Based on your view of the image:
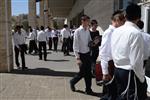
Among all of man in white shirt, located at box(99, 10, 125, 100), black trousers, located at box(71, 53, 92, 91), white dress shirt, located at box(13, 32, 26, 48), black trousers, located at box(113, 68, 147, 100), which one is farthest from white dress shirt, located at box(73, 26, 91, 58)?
white dress shirt, located at box(13, 32, 26, 48)

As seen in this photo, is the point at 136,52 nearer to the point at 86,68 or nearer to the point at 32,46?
the point at 86,68

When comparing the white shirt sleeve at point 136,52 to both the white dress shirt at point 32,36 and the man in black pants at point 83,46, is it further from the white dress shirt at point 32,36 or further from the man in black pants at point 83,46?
the white dress shirt at point 32,36

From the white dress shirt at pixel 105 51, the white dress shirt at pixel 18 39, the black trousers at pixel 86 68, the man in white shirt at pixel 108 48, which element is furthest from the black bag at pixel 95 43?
the white dress shirt at pixel 18 39

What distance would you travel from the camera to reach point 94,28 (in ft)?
37.4

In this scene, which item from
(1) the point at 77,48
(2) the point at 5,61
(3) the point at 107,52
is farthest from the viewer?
(2) the point at 5,61

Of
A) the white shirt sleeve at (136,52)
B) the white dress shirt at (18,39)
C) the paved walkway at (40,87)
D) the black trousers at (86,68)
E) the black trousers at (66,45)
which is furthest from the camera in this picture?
the black trousers at (66,45)

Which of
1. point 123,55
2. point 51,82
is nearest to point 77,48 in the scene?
point 51,82

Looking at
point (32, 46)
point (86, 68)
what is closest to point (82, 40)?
point (86, 68)

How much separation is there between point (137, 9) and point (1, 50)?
30.5 feet

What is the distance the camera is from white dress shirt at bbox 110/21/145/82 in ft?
16.5

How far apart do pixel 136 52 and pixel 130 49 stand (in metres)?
0.11

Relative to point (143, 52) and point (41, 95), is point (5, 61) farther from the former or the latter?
point (143, 52)

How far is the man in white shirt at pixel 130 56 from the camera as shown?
5047 millimetres

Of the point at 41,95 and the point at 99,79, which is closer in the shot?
the point at 99,79
